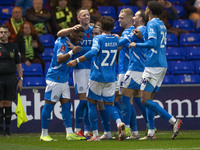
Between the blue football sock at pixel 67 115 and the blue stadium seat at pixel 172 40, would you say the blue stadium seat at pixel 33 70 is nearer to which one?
the blue stadium seat at pixel 172 40

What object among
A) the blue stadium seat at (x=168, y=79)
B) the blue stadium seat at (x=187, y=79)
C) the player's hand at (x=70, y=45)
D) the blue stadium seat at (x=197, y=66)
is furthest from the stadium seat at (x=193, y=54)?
the player's hand at (x=70, y=45)

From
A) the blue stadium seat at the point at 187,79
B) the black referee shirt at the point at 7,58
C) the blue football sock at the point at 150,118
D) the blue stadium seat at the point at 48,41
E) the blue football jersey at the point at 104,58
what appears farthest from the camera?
the blue stadium seat at the point at 48,41

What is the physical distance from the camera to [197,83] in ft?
42.0

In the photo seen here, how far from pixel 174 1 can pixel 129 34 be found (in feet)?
24.2

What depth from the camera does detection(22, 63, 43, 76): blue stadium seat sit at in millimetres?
12812

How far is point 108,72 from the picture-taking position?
852 centimetres

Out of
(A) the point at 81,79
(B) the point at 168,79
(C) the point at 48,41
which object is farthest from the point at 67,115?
(C) the point at 48,41

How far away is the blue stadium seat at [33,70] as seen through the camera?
12.8 meters

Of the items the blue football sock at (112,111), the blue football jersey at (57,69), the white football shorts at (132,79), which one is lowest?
the blue football sock at (112,111)

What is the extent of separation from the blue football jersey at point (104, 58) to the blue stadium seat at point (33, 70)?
14.7 feet

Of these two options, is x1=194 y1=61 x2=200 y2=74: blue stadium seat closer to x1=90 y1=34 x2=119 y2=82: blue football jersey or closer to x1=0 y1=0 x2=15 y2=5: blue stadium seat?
x1=90 y1=34 x2=119 y2=82: blue football jersey

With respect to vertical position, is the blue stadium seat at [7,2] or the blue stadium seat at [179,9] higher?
the blue stadium seat at [7,2]

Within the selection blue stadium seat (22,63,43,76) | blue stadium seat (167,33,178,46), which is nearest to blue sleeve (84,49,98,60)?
blue stadium seat (22,63,43,76)

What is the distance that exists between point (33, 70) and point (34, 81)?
0.41 metres
